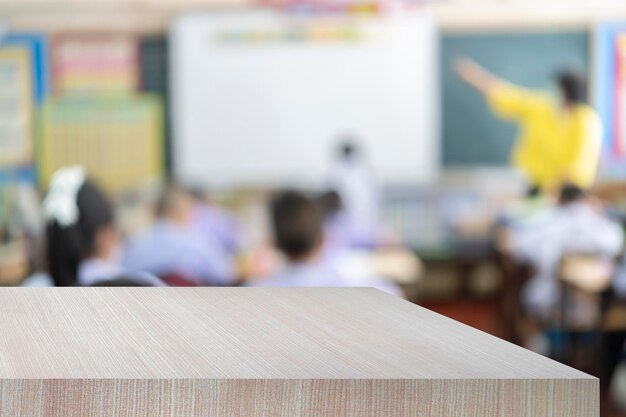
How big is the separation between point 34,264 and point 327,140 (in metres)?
4.27

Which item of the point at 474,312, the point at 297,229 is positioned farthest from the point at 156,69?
the point at 297,229

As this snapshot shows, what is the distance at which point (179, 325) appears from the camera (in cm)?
67

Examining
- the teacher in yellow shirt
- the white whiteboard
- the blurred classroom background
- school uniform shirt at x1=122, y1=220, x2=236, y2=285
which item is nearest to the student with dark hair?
school uniform shirt at x1=122, y1=220, x2=236, y2=285

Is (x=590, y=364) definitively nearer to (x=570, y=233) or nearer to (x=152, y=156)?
(x=570, y=233)

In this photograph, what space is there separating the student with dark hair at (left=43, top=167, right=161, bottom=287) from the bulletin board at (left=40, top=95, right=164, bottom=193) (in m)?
6.09

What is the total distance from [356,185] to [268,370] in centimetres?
786

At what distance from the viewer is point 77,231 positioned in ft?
9.30

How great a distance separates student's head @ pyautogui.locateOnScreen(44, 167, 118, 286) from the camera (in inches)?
106

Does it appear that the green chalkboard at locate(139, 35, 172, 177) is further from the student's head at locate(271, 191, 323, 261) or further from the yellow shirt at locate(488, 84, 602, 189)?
the student's head at locate(271, 191, 323, 261)

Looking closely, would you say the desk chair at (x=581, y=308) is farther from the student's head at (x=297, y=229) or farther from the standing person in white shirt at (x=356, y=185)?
the standing person in white shirt at (x=356, y=185)

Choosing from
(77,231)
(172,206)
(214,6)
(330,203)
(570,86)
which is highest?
(214,6)

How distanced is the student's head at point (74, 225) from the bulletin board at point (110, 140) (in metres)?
6.09

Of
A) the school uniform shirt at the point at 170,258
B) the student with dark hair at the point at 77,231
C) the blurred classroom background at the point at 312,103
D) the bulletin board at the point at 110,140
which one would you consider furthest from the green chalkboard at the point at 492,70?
the student with dark hair at the point at 77,231

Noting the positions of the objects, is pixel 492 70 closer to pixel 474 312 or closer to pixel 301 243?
pixel 474 312
